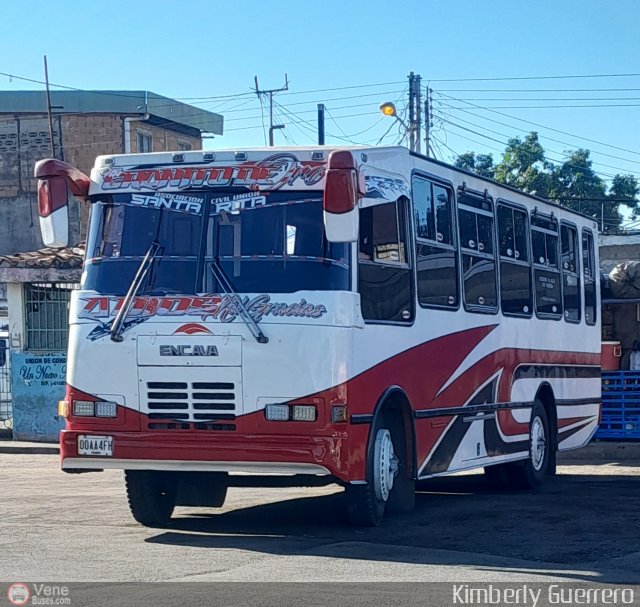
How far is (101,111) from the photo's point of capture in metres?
38.9

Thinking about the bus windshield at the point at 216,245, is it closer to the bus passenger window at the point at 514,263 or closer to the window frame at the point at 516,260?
the window frame at the point at 516,260

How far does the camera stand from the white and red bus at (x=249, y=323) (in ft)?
31.9

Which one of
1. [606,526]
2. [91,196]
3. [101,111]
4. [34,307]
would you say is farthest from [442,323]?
[101,111]

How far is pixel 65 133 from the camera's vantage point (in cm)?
3934

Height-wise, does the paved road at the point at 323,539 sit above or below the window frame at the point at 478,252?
below

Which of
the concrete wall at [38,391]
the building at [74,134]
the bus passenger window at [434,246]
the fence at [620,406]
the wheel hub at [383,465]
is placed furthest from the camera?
the building at [74,134]

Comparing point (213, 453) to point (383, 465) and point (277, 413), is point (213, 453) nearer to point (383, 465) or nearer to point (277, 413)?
point (277, 413)

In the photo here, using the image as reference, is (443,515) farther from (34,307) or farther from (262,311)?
(34,307)

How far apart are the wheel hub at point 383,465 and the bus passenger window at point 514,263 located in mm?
3556

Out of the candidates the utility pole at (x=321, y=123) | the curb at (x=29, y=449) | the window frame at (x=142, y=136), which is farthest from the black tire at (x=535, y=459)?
the window frame at (x=142, y=136)

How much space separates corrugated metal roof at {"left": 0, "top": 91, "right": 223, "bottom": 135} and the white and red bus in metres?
28.7

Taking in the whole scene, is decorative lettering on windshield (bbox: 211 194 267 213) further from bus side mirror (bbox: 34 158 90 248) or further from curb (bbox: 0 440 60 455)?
curb (bbox: 0 440 60 455)

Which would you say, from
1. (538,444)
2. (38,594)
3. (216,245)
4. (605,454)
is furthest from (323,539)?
(605,454)

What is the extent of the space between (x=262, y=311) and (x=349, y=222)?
Answer: 1.03 metres
